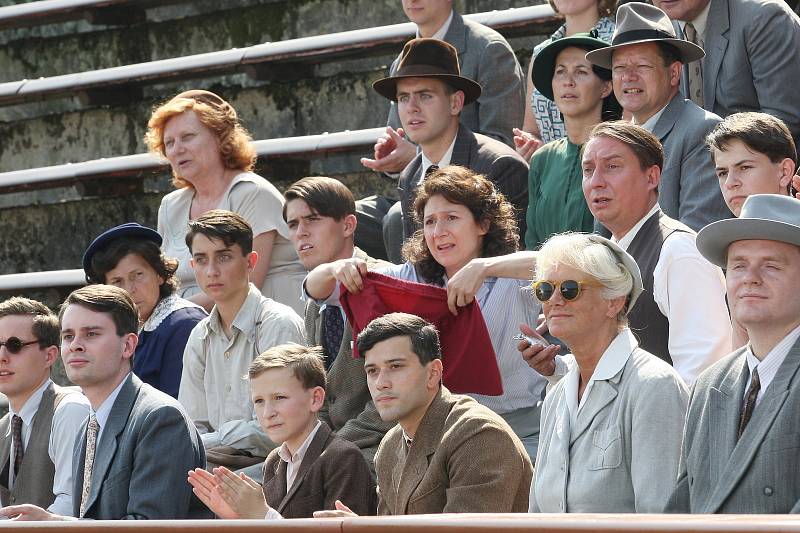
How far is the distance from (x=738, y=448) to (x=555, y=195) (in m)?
2.33

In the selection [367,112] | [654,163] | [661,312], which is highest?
[367,112]

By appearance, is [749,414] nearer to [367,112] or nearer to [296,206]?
[296,206]

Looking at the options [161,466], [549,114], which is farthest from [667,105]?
[161,466]

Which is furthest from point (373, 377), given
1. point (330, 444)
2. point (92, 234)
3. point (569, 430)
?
point (92, 234)

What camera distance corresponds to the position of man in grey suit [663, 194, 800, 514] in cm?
331

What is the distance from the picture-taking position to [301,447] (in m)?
4.76

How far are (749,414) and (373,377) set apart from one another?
1392 mm

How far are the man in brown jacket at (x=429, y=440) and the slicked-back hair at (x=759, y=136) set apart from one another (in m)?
1.06

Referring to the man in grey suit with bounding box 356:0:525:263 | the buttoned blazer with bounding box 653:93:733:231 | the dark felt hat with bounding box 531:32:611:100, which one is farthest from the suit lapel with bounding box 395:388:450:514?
the man in grey suit with bounding box 356:0:525:263

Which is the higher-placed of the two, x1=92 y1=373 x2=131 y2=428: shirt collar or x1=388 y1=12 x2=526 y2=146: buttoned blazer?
x1=388 y1=12 x2=526 y2=146: buttoned blazer

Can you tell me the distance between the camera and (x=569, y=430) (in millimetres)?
3834

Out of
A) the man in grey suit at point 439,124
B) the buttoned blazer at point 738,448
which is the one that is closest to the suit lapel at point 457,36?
the man in grey suit at point 439,124

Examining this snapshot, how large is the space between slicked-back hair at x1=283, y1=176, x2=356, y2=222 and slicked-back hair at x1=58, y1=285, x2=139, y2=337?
1.03 meters

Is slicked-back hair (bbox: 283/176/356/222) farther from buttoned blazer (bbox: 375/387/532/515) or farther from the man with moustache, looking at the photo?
buttoned blazer (bbox: 375/387/532/515)
